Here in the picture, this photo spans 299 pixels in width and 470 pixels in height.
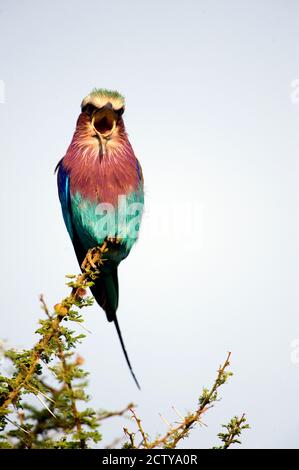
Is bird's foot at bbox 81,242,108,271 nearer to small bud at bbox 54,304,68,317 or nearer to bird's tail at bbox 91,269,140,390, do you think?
small bud at bbox 54,304,68,317

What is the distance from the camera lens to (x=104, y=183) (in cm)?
496

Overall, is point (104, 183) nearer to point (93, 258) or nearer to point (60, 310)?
point (93, 258)

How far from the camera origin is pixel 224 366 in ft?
8.93

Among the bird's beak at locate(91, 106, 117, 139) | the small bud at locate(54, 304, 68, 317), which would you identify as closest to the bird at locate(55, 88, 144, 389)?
the bird's beak at locate(91, 106, 117, 139)

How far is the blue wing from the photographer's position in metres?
5.21

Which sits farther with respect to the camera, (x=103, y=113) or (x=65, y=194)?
(x=65, y=194)

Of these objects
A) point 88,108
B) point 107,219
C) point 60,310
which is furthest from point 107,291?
point 60,310

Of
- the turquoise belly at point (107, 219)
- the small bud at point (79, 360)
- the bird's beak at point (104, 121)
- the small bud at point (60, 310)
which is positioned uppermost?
the bird's beak at point (104, 121)

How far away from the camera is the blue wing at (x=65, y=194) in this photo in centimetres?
521

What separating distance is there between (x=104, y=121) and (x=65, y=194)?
759mm

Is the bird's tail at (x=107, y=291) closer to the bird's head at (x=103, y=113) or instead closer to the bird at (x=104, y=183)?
the bird at (x=104, y=183)

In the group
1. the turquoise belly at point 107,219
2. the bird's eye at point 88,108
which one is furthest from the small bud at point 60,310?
the bird's eye at point 88,108
